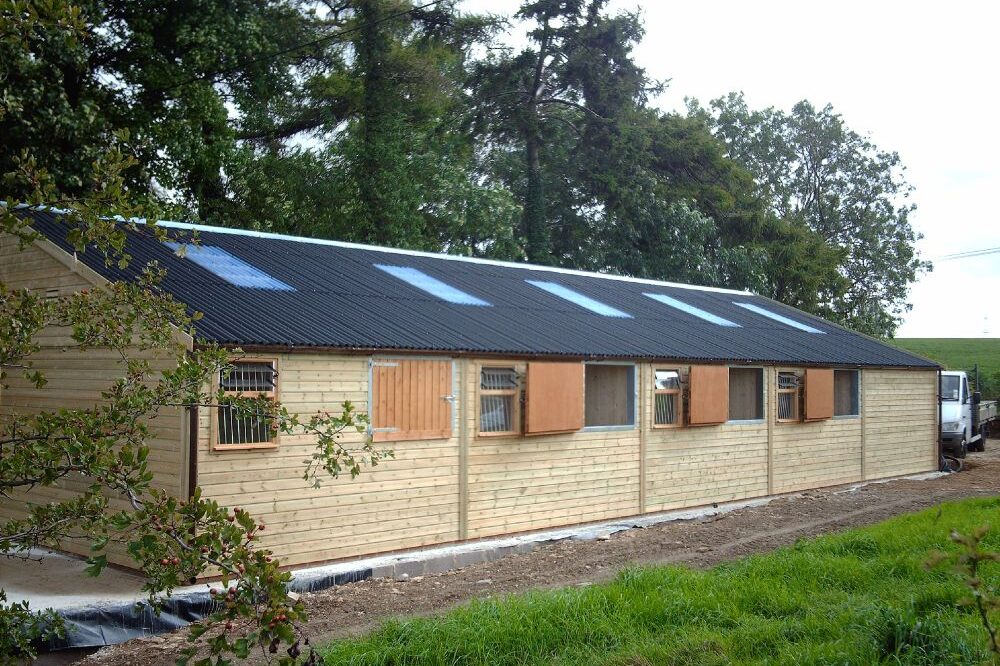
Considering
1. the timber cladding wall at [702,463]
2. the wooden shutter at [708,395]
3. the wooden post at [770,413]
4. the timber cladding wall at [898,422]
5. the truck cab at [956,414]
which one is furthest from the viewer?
the truck cab at [956,414]

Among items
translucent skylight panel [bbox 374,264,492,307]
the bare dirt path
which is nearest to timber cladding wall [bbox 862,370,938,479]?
the bare dirt path

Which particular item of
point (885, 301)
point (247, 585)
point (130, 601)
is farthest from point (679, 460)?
point (885, 301)

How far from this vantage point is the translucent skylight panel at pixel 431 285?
46.5 ft

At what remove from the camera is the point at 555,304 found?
1588cm

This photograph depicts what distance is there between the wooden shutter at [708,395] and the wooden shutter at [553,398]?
8.34 ft

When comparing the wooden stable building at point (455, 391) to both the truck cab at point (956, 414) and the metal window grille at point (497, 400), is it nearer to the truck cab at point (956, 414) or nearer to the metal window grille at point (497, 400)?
the metal window grille at point (497, 400)

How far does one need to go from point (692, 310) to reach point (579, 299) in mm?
3203

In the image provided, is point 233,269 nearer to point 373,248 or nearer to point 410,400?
point 410,400

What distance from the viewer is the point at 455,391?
11766 mm

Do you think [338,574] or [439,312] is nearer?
[338,574]

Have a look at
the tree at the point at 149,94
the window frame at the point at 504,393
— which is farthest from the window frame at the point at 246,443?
the tree at the point at 149,94

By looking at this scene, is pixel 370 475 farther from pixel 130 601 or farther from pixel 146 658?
pixel 146 658

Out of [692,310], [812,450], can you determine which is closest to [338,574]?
[812,450]

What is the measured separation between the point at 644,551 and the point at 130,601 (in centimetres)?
597
